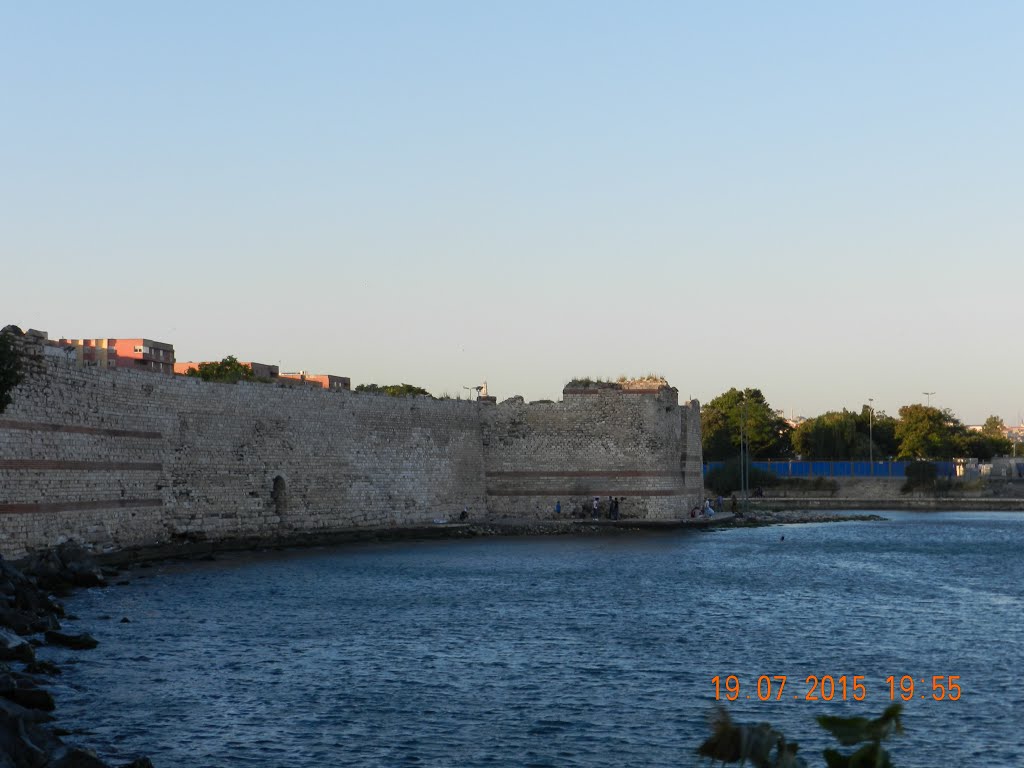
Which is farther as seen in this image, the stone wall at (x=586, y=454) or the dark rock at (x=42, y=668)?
the stone wall at (x=586, y=454)

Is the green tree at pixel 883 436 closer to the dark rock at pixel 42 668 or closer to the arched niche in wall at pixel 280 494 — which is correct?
the arched niche in wall at pixel 280 494

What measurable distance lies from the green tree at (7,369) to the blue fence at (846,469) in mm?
47587

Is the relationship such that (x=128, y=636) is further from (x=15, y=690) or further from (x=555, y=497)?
(x=555, y=497)

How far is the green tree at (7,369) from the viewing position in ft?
63.9

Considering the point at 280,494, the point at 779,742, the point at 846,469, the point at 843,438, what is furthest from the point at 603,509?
the point at 843,438

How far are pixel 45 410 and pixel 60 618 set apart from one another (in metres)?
6.78

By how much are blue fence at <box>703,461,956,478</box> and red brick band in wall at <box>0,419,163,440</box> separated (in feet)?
137

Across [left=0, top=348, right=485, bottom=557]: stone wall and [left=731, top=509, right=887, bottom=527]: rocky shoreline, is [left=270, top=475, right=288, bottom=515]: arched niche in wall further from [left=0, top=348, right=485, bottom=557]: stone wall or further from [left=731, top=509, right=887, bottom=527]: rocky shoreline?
[left=731, top=509, right=887, bottom=527]: rocky shoreline

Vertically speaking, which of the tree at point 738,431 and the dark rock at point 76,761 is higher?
the tree at point 738,431

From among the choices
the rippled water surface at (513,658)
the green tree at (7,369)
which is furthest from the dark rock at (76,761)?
the green tree at (7,369)

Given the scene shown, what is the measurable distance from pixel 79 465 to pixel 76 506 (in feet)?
2.59

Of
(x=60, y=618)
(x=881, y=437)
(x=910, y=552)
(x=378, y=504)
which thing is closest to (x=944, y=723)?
(x=60, y=618)
